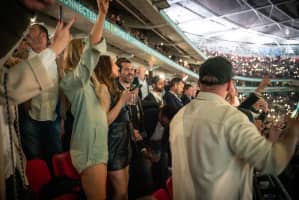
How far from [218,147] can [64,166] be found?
1510 mm

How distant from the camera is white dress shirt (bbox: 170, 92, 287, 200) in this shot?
1561 mm

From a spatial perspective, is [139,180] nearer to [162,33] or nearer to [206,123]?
[206,123]

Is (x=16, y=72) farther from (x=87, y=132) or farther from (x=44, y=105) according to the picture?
A: (x=44, y=105)

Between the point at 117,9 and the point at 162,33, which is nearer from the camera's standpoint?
the point at 117,9

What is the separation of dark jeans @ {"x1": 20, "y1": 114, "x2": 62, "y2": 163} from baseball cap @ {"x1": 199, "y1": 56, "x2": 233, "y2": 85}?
5.99 ft

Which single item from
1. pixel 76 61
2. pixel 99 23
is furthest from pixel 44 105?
pixel 99 23

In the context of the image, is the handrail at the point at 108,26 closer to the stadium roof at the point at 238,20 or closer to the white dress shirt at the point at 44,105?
the white dress shirt at the point at 44,105

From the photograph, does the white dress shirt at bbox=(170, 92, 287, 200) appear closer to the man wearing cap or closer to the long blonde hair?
the man wearing cap

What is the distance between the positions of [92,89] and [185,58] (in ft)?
72.6

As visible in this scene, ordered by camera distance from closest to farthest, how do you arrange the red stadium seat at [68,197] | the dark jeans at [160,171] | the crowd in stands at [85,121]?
1. the crowd in stands at [85,121]
2. the red stadium seat at [68,197]
3. the dark jeans at [160,171]

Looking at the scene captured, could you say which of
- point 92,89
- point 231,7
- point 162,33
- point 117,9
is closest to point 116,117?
point 92,89

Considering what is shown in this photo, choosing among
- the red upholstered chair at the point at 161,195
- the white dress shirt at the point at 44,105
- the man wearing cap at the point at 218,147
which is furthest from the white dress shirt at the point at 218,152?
the white dress shirt at the point at 44,105

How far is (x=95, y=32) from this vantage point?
7.00ft

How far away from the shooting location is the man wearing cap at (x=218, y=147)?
61.6 inches
